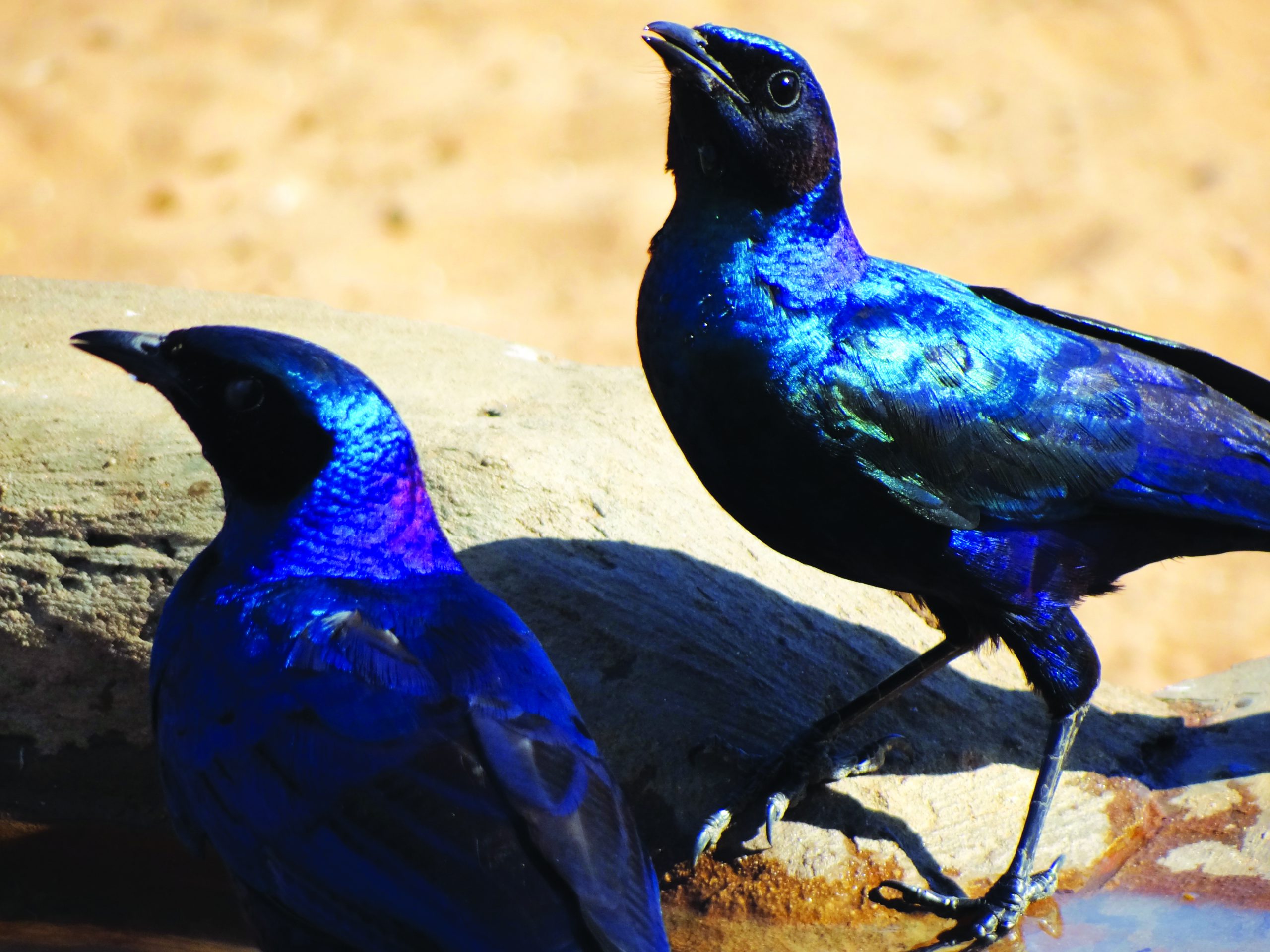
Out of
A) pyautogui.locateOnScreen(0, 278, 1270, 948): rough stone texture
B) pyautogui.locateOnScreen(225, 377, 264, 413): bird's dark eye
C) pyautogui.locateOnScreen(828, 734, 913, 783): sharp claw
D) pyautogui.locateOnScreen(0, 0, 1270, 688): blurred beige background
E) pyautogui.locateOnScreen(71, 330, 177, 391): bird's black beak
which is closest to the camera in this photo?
pyautogui.locateOnScreen(225, 377, 264, 413): bird's dark eye

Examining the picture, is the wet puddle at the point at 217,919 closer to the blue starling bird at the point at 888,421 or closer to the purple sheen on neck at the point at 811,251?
the blue starling bird at the point at 888,421

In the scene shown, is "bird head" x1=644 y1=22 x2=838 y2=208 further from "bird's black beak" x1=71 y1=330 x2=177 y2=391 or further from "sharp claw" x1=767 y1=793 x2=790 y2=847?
"sharp claw" x1=767 y1=793 x2=790 y2=847

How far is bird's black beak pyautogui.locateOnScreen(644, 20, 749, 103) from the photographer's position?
10.2 ft

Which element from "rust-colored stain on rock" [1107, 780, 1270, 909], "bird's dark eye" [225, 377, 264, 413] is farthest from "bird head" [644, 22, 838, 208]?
"rust-colored stain on rock" [1107, 780, 1270, 909]

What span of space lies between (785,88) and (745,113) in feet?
0.37

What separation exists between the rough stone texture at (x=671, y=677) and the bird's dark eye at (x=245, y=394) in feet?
2.80

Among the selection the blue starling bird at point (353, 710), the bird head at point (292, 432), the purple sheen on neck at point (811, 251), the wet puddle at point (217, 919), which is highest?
the purple sheen on neck at point (811, 251)

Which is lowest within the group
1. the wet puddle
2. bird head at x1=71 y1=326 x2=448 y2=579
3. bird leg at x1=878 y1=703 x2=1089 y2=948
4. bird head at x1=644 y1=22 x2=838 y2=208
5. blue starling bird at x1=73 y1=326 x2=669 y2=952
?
the wet puddle

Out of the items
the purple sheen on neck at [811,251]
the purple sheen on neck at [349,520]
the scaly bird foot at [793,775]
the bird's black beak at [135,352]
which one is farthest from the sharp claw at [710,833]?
the bird's black beak at [135,352]

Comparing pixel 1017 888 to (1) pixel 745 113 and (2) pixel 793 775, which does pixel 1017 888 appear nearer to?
(2) pixel 793 775

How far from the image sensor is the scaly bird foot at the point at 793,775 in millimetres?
3182

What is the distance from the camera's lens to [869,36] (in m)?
11.4

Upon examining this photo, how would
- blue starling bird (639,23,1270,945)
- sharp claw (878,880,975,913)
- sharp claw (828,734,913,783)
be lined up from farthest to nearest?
1. sharp claw (828,734,913,783)
2. sharp claw (878,880,975,913)
3. blue starling bird (639,23,1270,945)

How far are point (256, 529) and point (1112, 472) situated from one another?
191 cm
